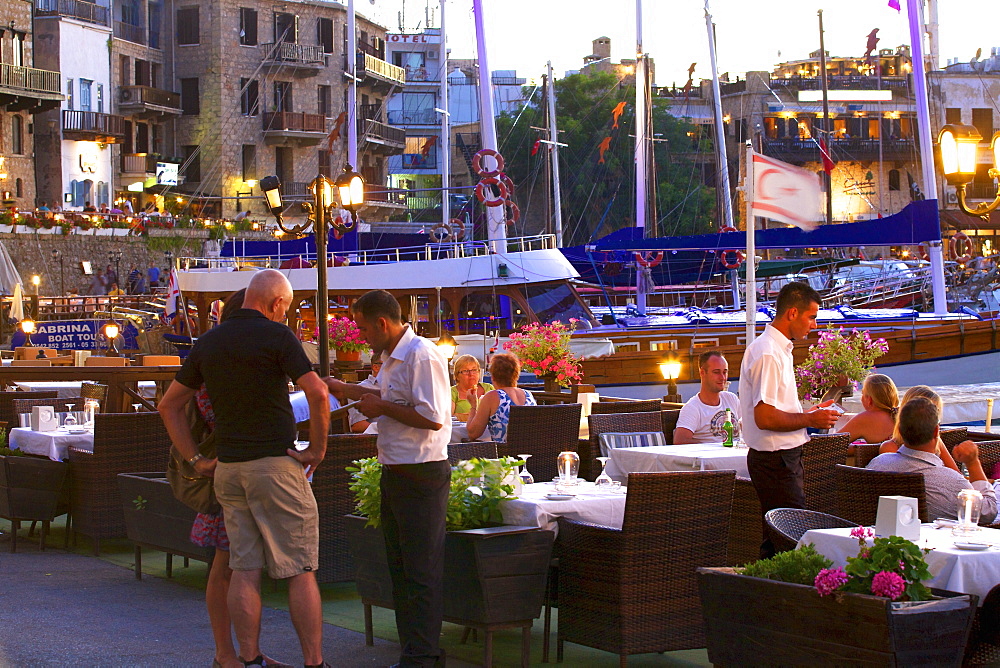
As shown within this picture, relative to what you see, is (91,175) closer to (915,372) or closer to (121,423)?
(915,372)

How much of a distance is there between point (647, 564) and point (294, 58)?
176 ft

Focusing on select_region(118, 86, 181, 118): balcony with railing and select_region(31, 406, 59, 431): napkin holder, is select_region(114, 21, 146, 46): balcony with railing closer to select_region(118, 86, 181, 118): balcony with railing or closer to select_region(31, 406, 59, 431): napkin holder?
select_region(118, 86, 181, 118): balcony with railing

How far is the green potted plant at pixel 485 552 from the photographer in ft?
18.2

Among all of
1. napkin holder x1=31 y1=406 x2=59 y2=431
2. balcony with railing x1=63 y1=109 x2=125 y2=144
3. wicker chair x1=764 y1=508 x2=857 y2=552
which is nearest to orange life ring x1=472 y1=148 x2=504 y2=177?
napkin holder x1=31 y1=406 x2=59 y2=431

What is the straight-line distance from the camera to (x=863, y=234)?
2236 cm

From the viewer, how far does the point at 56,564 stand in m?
8.59

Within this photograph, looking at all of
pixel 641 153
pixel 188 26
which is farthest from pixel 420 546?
pixel 188 26

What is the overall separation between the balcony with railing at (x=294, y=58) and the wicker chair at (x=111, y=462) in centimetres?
4886

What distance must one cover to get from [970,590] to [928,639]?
0.77 m

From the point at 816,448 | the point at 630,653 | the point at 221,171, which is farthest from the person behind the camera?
the point at 221,171

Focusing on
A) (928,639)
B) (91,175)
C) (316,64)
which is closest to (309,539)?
(928,639)

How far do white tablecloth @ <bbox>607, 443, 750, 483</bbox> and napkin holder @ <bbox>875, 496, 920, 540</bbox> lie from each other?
7.98 feet

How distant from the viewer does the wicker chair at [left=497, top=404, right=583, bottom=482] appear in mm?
8789

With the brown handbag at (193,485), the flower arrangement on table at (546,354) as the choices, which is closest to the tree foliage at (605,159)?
the flower arrangement on table at (546,354)
